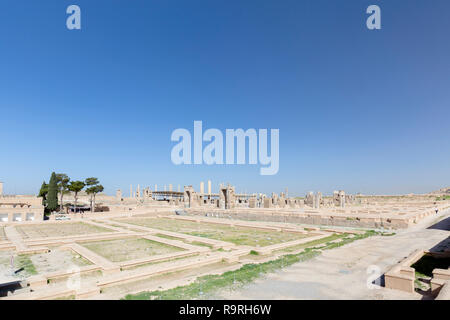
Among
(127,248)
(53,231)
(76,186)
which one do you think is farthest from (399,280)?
(76,186)

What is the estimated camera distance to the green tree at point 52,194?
3512 cm

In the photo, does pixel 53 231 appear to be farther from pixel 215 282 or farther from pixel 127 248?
pixel 215 282

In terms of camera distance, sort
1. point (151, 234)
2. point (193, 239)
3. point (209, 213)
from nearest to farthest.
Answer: point (193, 239), point (151, 234), point (209, 213)

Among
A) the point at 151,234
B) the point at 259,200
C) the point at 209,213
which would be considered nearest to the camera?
the point at 151,234

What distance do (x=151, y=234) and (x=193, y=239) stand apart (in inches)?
130

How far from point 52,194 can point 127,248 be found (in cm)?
3235

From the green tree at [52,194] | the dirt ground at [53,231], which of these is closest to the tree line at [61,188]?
the green tree at [52,194]

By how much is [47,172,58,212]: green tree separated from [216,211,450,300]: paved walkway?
1512 inches

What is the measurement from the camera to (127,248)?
10594 mm

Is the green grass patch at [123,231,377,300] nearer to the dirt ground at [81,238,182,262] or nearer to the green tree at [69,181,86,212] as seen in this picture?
the dirt ground at [81,238,182,262]
